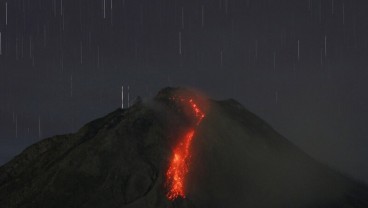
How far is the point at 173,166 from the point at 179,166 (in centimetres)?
146

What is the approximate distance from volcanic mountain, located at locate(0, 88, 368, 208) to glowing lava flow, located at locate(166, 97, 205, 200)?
215mm

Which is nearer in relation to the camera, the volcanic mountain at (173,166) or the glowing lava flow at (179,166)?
the glowing lava flow at (179,166)

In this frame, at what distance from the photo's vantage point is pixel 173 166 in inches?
5020

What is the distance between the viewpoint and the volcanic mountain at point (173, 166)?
11859 cm

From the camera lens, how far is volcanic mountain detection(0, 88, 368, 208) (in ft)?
389

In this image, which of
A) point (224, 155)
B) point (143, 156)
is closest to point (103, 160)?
point (143, 156)

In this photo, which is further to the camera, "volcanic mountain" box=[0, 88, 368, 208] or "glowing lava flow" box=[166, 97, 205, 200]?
"volcanic mountain" box=[0, 88, 368, 208]

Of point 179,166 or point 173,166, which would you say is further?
point 173,166

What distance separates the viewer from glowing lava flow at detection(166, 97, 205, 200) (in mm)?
117125

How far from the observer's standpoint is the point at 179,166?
127 metres

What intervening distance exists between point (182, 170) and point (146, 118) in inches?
920

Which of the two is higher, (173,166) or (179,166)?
(179,166)

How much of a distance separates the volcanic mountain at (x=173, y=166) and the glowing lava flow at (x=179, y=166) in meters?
0.22

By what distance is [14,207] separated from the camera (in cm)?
11775
